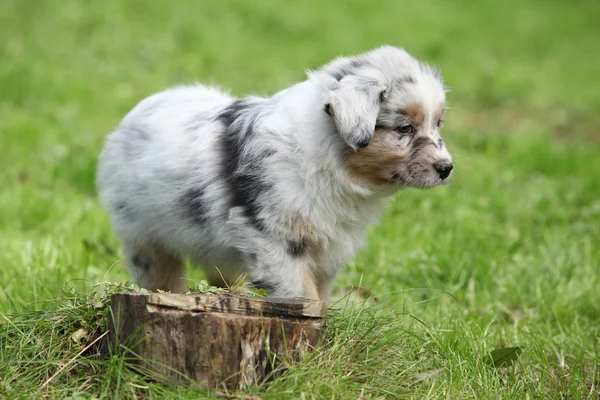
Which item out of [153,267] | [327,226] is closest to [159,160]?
[153,267]

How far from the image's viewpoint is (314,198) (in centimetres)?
376

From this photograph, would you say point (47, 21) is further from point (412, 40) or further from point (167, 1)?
point (412, 40)

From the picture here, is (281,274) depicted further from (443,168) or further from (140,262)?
(140,262)

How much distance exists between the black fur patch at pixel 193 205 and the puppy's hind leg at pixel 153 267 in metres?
0.54

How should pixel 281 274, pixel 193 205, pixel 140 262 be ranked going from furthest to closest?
pixel 140 262 < pixel 193 205 < pixel 281 274

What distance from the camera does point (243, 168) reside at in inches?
150

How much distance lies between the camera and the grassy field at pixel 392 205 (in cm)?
324

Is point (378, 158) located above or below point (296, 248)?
above

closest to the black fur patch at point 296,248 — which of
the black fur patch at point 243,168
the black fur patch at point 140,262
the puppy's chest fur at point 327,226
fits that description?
the puppy's chest fur at point 327,226

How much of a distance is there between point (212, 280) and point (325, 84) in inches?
58.4

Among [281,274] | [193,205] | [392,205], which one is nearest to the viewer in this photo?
[281,274]

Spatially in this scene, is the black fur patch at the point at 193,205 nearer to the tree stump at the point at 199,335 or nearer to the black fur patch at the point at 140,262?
the black fur patch at the point at 140,262

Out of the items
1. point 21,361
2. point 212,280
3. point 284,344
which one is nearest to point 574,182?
point 212,280

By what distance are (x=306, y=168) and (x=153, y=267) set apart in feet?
4.32
